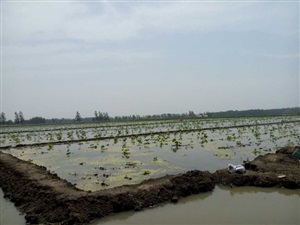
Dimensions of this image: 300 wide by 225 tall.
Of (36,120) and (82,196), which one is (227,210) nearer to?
(82,196)

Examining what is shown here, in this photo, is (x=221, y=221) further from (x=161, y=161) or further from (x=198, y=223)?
(x=161, y=161)

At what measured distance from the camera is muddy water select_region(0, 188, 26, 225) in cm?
825

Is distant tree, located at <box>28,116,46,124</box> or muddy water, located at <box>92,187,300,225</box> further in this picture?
distant tree, located at <box>28,116,46,124</box>

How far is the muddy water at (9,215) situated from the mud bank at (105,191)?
209 mm

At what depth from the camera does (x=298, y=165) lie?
1325cm

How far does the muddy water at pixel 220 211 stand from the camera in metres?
8.05

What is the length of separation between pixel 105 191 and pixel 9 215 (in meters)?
2.92

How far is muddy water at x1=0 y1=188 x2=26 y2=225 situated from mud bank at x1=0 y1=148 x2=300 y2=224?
209 mm

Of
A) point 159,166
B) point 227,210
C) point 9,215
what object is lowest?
point 227,210

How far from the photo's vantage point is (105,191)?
934cm

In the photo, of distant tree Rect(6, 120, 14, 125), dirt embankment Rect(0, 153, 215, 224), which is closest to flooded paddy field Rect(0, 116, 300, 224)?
dirt embankment Rect(0, 153, 215, 224)

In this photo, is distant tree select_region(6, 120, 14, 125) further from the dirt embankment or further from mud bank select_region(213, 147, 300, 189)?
mud bank select_region(213, 147, 300, 189)

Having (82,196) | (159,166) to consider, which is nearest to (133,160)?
(159,166)

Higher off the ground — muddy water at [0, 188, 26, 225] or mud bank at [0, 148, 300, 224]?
mud bank at [0, 148, 300, 224]
